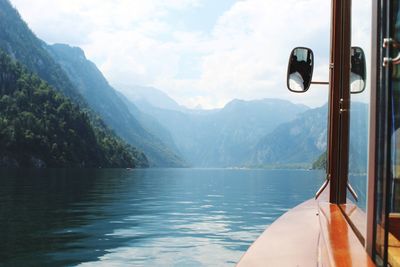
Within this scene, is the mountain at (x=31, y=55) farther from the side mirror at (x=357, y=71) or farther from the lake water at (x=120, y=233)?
the side mirror at (x=357, y=71)

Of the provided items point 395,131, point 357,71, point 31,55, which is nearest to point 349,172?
point 357,71

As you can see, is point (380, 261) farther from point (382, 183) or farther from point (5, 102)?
point (5, 102)

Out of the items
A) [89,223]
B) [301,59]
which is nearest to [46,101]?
[89,223]

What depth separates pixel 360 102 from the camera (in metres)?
2.05

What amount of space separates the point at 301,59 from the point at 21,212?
60.7 ft

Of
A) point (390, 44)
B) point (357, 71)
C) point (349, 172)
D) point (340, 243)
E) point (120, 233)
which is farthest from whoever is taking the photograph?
point (120, 233)

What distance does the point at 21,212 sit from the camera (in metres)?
20.4

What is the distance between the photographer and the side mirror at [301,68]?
11.9ft

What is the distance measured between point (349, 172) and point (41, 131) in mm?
103919

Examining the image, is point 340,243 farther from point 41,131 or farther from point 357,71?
point 41,131

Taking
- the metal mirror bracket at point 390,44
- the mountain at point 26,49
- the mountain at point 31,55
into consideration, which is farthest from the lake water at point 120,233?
the mountain at point 26,49

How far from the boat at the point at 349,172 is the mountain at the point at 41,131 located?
93.4 metres

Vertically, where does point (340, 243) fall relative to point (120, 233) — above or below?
above

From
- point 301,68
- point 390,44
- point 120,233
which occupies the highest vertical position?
point 301,68
